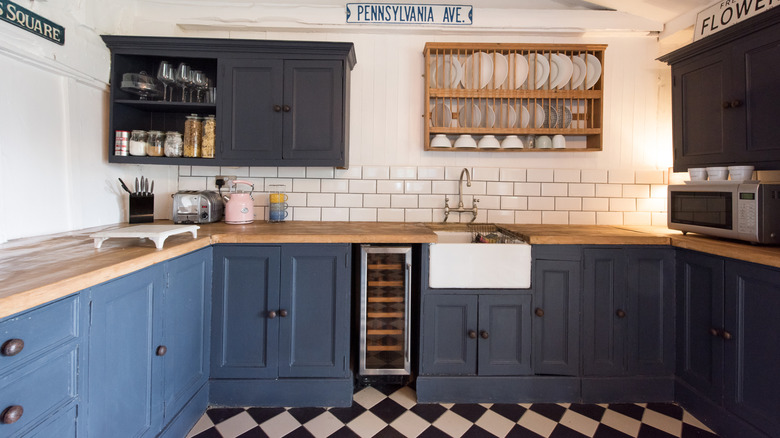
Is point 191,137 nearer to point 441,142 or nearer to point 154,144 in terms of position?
point 154,144

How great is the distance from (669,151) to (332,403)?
9.95ft

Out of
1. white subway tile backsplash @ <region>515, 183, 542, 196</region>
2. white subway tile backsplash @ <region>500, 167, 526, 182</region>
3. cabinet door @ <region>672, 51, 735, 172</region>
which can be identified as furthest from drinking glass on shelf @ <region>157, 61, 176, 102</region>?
cabinet door @ <region>672, 51, 735, 172</region>

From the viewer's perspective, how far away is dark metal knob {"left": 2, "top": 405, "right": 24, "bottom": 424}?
2.84 feet

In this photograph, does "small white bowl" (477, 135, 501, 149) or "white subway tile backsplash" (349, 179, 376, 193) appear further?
"white subway tile backsplash" (349, 179, 376, 193)

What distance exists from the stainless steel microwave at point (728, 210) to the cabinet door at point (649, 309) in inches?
9.2

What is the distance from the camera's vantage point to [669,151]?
107 inches

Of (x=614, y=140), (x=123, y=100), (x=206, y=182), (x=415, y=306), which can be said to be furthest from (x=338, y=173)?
(x=614, y=140)

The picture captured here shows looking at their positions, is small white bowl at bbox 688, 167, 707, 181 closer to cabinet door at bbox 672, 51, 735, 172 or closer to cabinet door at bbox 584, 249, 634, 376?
cabinet door at bbox 672, 51, 735, 172

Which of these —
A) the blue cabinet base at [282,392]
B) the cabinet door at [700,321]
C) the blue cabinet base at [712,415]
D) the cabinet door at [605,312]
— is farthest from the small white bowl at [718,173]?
the blue cabinet base at [282,392]

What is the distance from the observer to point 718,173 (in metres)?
1.95

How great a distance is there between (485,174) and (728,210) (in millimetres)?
1394

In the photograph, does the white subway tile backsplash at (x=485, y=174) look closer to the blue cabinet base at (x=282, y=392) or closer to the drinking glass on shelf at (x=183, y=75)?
the blue cabinet base at (x=282, y=392)

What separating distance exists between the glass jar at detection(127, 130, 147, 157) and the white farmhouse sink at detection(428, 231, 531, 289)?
199 centimetres

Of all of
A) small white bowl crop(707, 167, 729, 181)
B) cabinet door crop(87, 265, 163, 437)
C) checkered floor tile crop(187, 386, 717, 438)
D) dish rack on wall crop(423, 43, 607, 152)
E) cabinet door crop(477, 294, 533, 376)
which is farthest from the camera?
dish rack on wall crop(423, 43, 607, 152)
